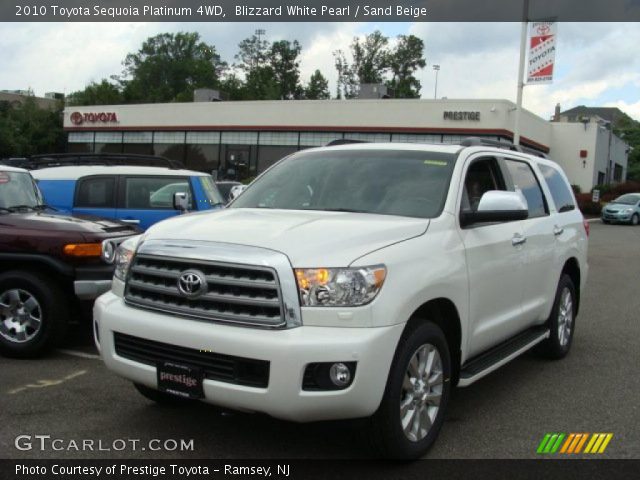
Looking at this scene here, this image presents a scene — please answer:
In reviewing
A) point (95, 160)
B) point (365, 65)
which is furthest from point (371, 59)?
point (95, 160)

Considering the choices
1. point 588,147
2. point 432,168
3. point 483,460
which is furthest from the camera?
point 588,147

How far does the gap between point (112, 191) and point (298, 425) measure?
5.76 metres

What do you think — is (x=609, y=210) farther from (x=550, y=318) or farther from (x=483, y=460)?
(x=483, y=460)

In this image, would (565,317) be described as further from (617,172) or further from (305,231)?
(617,172)

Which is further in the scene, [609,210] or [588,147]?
[588,147]

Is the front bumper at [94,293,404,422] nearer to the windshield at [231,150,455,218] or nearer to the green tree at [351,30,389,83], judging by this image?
the windshield at [231,150,455,218]

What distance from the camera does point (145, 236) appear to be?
4.12 metres

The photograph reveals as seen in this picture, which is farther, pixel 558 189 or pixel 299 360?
pixel 558 189

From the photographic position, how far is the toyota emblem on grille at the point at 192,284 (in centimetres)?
364

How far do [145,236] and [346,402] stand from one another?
164 cm

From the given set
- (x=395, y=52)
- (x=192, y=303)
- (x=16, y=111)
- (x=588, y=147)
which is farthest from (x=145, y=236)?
(x=395, y=52)

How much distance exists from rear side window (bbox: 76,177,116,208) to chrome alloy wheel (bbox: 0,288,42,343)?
10.9ft

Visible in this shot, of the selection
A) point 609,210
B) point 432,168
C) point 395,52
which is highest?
point 395,52

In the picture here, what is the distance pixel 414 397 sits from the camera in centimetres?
386
